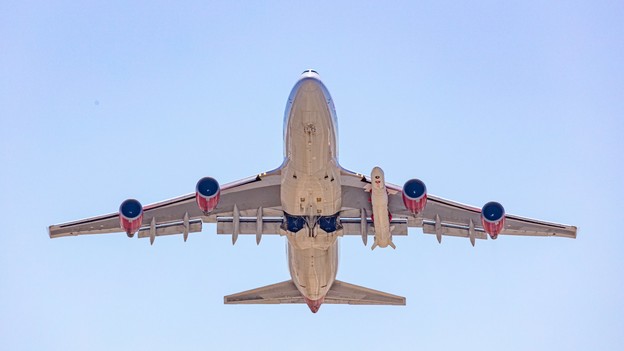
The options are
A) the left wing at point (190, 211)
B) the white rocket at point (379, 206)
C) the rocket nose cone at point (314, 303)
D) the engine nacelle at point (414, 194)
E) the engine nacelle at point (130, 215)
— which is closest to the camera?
the white rocket at point (379, 206)

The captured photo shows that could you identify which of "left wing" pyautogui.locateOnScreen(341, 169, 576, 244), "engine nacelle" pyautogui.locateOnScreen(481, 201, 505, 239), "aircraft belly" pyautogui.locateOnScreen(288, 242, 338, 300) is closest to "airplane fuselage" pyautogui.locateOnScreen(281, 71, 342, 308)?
"aircraft belly" pyautogui.locateOnScreen(288, 242, 338, 300)

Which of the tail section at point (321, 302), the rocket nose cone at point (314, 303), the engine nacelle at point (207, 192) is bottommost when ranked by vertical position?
the rocket nose cone at point (314, 303)

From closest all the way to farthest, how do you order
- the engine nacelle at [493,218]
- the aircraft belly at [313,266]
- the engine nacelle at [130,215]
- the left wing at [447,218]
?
the engine nacelle at [130,215], the engine nacelle at [493,218], the aircraft belly at [313,266], the left wing at [447,218]

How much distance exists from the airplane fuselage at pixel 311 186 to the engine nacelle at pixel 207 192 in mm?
2461

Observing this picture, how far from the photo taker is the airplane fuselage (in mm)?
30672

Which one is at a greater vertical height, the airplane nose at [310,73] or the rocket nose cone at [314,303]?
the airplane nose at [310,73]

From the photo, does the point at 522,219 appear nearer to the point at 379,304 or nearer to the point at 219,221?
the point at 379,304

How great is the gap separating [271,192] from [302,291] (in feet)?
Result: 15.4

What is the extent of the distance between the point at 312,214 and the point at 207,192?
4026 millimetres

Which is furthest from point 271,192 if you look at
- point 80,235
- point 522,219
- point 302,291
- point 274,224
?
point 522,219

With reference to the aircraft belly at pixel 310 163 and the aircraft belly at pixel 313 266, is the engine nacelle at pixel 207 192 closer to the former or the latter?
the aircraft belly at pixel 310 163

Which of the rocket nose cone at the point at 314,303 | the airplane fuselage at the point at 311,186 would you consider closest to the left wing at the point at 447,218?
the airplane fuselage at the point at 311,186

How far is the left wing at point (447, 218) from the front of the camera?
36.4 m

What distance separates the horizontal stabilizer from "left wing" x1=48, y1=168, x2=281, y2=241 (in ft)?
13.6
